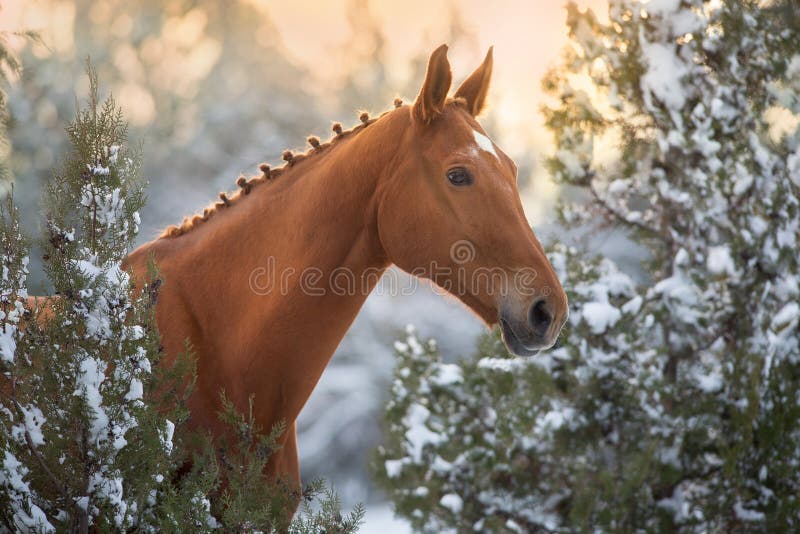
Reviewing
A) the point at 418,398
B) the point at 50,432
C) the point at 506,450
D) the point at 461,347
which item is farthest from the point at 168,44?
the point at 50,432

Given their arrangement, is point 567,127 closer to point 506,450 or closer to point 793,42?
point 793,42

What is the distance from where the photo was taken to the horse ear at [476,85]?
314 centimetres

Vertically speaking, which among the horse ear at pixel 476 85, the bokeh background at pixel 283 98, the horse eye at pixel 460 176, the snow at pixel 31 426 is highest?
the bokeh background at pixel 283 98

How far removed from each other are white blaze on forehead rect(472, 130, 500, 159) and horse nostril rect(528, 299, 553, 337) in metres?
0.60

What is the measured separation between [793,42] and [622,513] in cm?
349

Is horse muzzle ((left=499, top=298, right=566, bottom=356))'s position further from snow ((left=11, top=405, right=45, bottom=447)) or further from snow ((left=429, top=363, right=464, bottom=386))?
snow ((left=429, top=363, right=464, bottom=386))

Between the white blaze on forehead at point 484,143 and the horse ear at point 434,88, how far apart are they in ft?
0.56

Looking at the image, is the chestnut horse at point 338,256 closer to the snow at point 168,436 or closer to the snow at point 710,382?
the snow at point 168,436

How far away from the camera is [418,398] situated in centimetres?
685

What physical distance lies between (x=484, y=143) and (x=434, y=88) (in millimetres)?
271

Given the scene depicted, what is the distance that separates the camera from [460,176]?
2.70m

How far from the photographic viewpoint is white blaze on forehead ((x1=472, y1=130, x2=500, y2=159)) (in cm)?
277

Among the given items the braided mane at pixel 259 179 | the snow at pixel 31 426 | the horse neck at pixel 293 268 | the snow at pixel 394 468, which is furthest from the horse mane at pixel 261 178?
the snow at pixel 394 468

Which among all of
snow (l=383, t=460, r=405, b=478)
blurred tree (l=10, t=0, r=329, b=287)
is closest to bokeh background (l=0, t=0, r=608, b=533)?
blurred tree (l=10, t=0, r=329, b=287)
